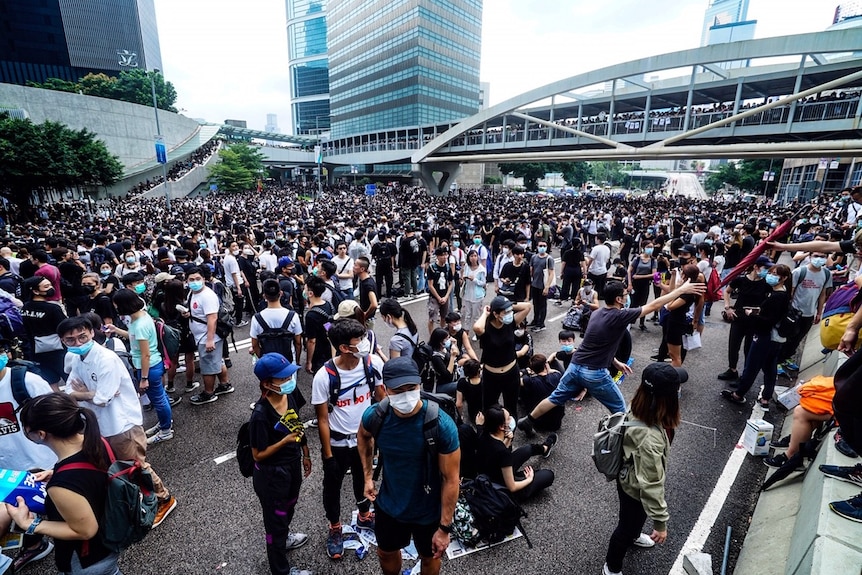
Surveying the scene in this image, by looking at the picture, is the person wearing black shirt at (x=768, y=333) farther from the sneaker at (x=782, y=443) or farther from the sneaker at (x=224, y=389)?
the sneaker at (x=224, y=389)

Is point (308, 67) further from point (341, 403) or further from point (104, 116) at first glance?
point (341, 403)

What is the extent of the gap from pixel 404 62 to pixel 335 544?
7032 centimetres

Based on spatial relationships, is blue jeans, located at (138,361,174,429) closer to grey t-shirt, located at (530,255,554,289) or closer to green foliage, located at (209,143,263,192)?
grey t-shirt, located at (530,255,554,289)

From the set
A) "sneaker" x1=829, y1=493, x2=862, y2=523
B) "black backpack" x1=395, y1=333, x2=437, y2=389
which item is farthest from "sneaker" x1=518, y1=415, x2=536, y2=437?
"sneaker" x1=829, y1=493, x2=862, y2=523

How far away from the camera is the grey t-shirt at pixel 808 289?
6.05 metres

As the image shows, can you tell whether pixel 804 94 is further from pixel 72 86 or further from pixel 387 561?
pixel 72 86

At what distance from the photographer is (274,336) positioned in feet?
14.9

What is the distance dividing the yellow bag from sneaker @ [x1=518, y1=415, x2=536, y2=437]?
2536 mm

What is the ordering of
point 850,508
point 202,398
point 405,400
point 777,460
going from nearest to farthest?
1. point 405,400
2. point 850,508
3. point 777,460
4. point 202,398

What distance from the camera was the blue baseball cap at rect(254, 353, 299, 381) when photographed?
8.26 feet

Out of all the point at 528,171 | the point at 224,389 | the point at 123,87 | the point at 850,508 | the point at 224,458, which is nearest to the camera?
the point at 850,508

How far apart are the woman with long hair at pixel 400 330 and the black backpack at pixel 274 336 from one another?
1.15m

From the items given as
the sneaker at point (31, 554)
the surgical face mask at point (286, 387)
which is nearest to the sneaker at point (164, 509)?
the sneaker at point (31, 554)

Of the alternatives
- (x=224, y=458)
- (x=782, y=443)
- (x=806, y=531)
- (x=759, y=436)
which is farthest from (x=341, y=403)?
(x=782, y=443)
